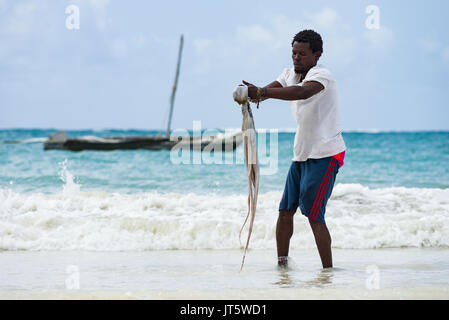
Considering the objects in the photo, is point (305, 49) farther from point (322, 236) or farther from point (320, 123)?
point (322, 236)

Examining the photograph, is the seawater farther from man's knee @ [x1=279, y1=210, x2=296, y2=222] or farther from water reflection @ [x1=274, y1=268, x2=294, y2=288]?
man's knee @ [x1=279, y1=210, x2=296, y2=222]

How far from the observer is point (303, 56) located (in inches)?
134

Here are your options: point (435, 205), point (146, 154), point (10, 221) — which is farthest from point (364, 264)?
point (146, 154)

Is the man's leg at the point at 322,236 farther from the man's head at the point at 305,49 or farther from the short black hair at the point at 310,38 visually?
the short black hair at the point at 310,38

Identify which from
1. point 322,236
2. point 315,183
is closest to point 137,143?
point 322,236

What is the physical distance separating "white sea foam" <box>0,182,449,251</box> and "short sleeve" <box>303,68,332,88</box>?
261cm

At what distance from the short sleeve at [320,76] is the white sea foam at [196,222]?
2.61 metres

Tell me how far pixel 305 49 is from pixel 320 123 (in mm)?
446

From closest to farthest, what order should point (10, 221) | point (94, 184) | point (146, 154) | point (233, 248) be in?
1. point (233, 248)
2. point (10, 221)
3. point (94, 184)
4. point (146, 154)

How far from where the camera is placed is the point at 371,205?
7.30m

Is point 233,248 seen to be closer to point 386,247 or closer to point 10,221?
point 386,247

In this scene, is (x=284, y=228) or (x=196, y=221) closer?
(x=284, y=228)

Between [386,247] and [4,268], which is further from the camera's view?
[386,247]

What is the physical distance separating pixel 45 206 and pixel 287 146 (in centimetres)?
1796
